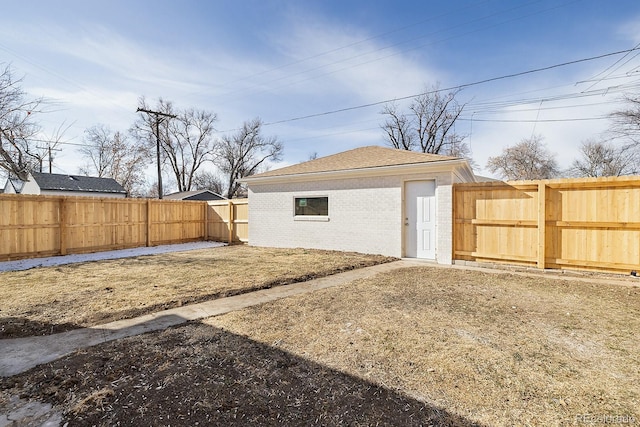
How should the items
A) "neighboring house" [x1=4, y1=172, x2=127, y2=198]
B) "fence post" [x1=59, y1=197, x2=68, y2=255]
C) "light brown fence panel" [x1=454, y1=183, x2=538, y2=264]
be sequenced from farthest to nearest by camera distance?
1. "neighboring house" [x1=4, y1=172, x2=127, y2=198]
2. "fence post" [x1=59, y1=197, x2=68, y2=255]
3. "light brown fence panel" [x1=454, y1=183, x2=538, y2=264]

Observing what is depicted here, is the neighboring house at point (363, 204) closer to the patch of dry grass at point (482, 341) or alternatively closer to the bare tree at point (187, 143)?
the patch of dry grass at point (482, 341)

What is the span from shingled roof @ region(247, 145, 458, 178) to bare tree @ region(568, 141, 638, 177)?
22743mm

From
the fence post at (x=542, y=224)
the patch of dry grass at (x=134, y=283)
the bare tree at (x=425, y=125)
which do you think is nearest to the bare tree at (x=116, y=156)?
the bare tree at (x=425, y=125)

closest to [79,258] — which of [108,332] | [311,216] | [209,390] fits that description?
[311,216]

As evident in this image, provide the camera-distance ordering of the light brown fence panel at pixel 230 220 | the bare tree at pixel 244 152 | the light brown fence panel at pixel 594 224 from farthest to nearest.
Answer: the bare tree at pixel 244 152
the light brown fence panel at pixel 230 220
the light brown fence panel at pixel 594 224

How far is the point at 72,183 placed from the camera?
23812 millimetres

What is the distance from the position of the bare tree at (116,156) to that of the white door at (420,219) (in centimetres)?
2981

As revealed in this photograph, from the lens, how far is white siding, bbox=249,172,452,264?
8.09 m

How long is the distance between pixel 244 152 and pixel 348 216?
30.3 m

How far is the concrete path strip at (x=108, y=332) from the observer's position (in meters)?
2.92

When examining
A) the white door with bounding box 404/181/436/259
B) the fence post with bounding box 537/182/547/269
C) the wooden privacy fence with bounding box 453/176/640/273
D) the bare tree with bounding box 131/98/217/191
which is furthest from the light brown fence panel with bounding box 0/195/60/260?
the bare tree with bounding box 131/98/217/191

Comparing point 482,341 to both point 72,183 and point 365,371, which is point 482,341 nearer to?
point 365,371

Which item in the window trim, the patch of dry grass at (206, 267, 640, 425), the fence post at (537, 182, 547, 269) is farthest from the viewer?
the window trim

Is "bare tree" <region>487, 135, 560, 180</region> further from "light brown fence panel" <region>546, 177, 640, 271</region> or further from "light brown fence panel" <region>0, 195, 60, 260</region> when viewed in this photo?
"light brown fence panel" <region>0, 195, 60, 260</region>
